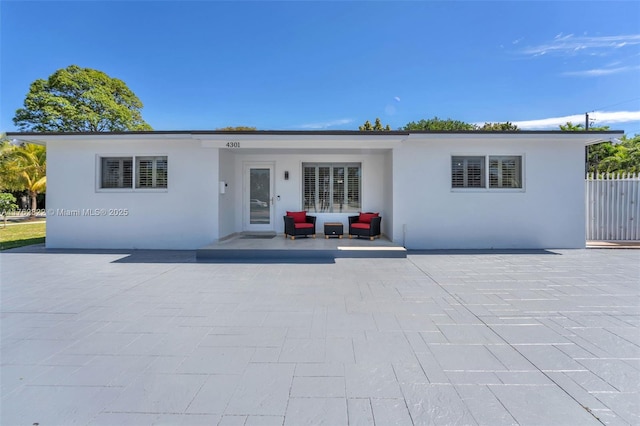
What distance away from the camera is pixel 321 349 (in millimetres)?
3051

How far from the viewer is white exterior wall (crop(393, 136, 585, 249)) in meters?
8.94

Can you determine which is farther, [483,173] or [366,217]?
[366,217]

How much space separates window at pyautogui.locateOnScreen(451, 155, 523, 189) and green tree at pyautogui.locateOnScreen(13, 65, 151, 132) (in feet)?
83.6

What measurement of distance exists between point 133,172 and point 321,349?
8.60m

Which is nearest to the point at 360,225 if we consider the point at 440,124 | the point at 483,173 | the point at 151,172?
the point at 483,173

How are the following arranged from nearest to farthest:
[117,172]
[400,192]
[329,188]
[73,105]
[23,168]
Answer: [400,192], [117,172], [329,188], [23,168], [73,105]

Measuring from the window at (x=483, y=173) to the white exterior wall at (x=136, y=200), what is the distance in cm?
714

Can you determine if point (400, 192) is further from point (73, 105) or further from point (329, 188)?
point (73, 105)

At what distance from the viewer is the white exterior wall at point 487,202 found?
29.3 ft

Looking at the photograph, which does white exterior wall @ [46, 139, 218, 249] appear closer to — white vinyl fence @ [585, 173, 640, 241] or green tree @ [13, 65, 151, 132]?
white vinyl fence @ [585, 173, 640, 241]

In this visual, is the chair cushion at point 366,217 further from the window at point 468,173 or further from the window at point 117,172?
the window at point 117,172

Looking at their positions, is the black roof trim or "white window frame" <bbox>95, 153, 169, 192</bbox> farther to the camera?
"white window frame" <bbox>95, 153, 169, 192</bbox>

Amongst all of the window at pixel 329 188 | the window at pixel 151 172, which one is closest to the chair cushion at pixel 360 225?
the window at pixel 329 188

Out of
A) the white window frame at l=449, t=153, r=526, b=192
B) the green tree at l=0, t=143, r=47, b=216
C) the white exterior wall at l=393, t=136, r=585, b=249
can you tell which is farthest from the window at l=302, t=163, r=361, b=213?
the green tree at l=0, t=143, r=47, b=216
